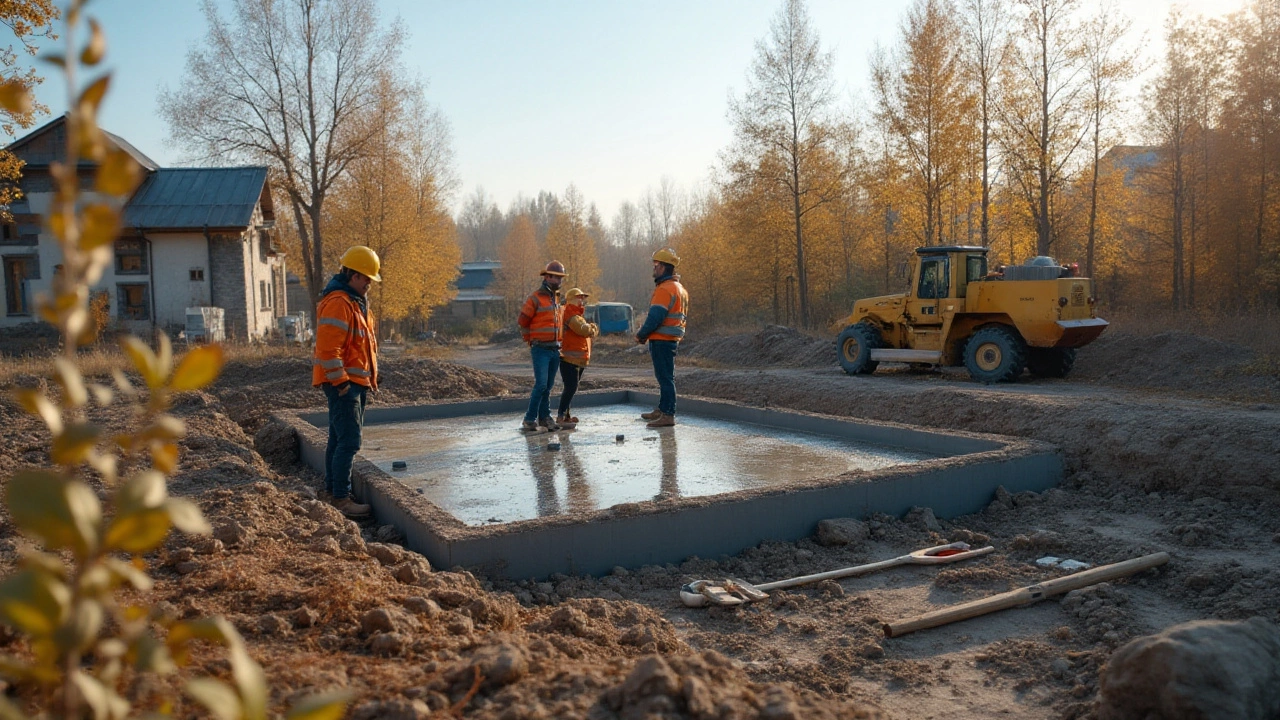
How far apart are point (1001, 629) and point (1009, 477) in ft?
9.47

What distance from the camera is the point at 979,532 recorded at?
664cm

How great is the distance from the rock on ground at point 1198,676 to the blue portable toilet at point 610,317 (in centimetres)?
3418

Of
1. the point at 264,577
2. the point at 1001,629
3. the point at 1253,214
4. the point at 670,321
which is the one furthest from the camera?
the point at 1253,214

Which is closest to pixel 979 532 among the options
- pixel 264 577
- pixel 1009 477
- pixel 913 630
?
pixel 1009 477

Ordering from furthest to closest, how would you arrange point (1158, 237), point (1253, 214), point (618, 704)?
point (1158, 237) < point (1253, 214) < point (618, 704)

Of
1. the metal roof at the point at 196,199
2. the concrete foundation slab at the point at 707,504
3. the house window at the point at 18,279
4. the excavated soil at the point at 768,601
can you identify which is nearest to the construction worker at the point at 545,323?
the concrete foundation slab at the point at 707,504

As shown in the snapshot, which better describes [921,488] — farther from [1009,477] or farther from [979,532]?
[1009,477]

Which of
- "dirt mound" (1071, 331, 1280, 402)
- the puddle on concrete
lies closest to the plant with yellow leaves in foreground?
the puddle on concrete

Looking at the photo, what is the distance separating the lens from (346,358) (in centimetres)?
669

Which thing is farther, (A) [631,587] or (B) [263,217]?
(B) [263,217]

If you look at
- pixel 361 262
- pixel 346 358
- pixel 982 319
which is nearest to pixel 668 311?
pixel 361 262

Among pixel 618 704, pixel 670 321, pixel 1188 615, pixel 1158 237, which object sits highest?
pixel 1158 237

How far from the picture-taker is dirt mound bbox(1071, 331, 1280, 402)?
13.6 metres

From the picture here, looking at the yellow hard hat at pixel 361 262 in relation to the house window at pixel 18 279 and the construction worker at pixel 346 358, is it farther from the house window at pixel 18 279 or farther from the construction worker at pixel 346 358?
the house window at pixel 18 279
